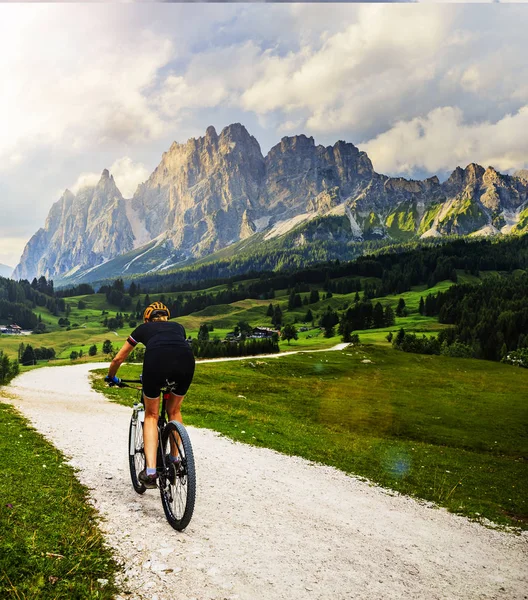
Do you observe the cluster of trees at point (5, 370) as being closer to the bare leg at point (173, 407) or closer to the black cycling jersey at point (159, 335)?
the black cycling jersey at point (159, 335)

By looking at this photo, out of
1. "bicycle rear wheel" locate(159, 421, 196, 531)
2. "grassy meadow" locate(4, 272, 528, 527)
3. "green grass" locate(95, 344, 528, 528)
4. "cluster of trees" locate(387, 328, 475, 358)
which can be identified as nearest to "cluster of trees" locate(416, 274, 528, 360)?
"cluster of trees" locate(387, 328, 475, 358)

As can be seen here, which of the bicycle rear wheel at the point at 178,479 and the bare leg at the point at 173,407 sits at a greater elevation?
the bare leg at the point at 173,407

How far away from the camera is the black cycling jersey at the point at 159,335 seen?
930 centimetres

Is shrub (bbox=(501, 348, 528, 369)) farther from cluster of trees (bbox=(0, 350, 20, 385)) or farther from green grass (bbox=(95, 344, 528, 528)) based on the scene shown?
cluster of trees (bbox=(0, 350, 20, 385))

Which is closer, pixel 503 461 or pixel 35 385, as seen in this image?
pixel 503 461

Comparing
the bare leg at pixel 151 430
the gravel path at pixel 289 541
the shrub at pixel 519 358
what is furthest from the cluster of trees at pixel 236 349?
the bare leg at pixel 151 430

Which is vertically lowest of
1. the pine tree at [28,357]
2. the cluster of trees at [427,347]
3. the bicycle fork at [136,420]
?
the cluster of trees at [427,347]

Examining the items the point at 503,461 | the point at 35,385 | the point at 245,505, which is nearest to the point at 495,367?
the point at 503,461

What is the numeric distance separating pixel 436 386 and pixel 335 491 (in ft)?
191

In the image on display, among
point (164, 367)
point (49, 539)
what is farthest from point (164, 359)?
point (49, 539)

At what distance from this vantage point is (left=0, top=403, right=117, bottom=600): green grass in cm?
606

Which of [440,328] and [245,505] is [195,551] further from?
[440,328]

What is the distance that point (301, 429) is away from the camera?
29.0m

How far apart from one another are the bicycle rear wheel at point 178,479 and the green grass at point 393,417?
11226 mm
